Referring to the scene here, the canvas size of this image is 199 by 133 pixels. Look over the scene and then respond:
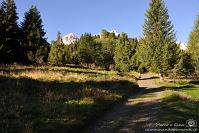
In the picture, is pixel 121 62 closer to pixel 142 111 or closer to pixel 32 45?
pixel 32 45

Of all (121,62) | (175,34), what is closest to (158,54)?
(175,34)

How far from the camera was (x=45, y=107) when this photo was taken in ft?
53.9

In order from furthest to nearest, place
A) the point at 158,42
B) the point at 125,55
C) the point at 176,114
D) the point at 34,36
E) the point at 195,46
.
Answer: the point at 125,55 < the point at 195,46 < the point at 34,36 < the point at 158,42 < the point at 176,114

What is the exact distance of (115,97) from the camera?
24266 millimetres

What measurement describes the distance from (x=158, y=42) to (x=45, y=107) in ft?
153

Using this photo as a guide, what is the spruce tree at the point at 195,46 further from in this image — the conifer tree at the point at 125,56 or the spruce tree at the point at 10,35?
the spruce tree at the point at 10,35

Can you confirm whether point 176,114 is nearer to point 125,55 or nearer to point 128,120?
point 128,120

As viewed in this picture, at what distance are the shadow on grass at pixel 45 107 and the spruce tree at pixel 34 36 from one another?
44242mm

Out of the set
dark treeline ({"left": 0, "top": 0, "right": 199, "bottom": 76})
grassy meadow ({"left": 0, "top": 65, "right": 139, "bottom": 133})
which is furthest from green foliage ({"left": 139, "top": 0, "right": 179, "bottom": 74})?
grassy meadow ({"left": 0, "top": 65, "right": 139, "bottom": 133})

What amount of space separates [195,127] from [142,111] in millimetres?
4796

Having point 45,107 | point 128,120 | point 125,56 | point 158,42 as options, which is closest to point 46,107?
point 45,107

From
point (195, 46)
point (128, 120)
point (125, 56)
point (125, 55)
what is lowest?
point (128, 120)

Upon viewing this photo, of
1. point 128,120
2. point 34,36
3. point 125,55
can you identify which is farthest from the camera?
point 125,55

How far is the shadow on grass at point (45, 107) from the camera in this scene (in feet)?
45.0
